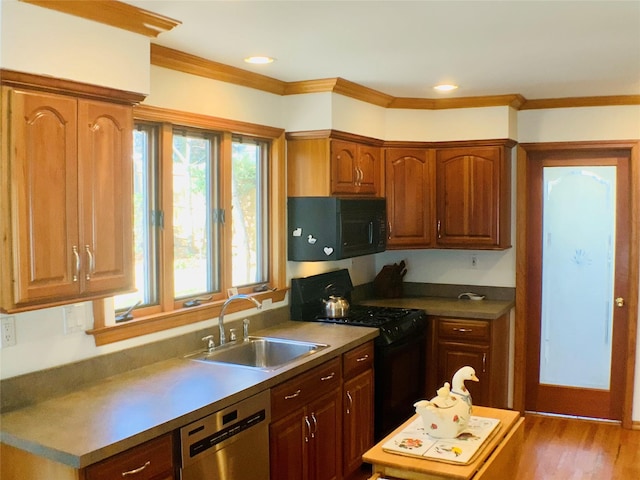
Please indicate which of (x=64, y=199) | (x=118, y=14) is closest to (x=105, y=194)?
(x=64, y=199)

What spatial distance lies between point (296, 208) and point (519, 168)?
193 centimetres

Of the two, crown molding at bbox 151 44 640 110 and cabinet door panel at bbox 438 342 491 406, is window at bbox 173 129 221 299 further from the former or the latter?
cabinet door panel at bbox 438 342 491 406

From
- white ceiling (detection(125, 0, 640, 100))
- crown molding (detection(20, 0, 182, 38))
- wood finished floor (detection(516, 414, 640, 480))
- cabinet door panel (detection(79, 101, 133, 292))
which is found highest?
white ceiling (detection(125, 0, 640, 100))

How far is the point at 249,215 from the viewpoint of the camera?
403cm

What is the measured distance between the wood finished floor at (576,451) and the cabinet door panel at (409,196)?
1647 millimetres

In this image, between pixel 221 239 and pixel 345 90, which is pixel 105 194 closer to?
pixel 221 239

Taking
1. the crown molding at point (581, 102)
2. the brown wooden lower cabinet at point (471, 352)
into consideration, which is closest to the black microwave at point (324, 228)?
the brown wooden lower cabinet at point (471, 352)

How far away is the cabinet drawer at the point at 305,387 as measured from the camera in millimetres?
3068

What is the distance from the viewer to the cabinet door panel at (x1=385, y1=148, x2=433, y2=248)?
16.0 ft

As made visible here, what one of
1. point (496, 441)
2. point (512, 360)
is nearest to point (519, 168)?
point (512, 360)

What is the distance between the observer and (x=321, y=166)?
13.5 feet

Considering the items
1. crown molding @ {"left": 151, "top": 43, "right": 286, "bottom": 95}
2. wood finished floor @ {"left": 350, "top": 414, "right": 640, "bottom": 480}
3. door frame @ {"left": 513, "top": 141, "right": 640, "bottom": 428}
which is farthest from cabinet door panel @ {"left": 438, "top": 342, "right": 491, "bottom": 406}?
crown molding @ {"left": 151, "top": 43, "right": 286, "bottom": 95}

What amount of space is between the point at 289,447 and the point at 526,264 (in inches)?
108

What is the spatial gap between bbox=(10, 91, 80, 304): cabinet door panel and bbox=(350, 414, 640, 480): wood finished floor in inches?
94.5
